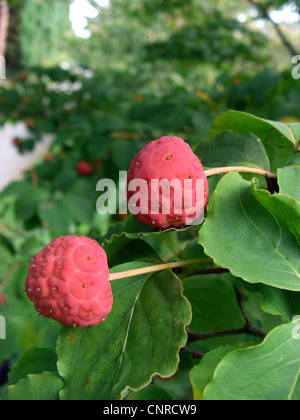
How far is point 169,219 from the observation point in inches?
19.6

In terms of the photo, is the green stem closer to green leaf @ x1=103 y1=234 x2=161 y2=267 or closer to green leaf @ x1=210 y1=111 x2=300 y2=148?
green leaf @ x1=103 y1=234 x2=161 y2=267

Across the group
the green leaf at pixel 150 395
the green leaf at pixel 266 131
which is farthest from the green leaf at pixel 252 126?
the green leaf at pixel 150 395

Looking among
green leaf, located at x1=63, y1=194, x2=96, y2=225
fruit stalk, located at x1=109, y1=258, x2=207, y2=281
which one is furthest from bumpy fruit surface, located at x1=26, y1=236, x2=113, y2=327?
green leaf, located at x1=63, y1=194, x2=96, y2=225

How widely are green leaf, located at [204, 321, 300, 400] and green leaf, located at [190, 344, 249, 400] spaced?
4 cm

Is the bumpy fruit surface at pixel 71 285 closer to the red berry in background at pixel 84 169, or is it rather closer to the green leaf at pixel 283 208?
the green leaf at pixel 283 208

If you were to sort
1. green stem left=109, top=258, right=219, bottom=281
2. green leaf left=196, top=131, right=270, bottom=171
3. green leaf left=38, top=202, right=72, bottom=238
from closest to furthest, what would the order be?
green stem left=109, top=258, right=219, bottom=281 → green leaf left=196, top=131, right=270, bottom=171 → green leaf left=38, top=202, right=72, bottom=238

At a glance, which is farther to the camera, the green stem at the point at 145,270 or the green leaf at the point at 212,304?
the green leaf at the point at 212,304

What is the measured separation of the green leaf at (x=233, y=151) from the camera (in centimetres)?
60

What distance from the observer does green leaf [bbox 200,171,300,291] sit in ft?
1.51

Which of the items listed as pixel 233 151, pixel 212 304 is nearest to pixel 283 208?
pixel 233 151

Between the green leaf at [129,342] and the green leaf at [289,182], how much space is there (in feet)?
0.58

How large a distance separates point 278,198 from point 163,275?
0.17 m

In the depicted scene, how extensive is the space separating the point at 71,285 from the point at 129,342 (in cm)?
10

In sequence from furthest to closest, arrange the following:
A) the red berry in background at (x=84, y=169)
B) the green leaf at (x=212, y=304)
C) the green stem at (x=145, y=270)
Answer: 1. the red berry in background at (x=84, y=169)
2. the green leaf at (x=212, y=304)
3. the green stem at (x=145, y=270)
